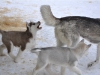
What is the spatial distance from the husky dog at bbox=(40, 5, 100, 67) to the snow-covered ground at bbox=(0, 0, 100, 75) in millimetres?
576

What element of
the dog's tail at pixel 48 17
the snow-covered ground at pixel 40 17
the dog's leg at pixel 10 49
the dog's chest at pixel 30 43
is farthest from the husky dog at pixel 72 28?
the dog's leg at pixel 10 49

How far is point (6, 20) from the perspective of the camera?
22.8 ft

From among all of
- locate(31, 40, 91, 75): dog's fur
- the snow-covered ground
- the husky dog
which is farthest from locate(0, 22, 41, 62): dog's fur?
locate(31, 40, 91, 75): dog's fur

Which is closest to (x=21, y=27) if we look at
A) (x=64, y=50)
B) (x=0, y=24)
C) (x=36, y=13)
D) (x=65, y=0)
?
(x=0, y=24)

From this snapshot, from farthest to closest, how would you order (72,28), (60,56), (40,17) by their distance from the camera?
1. (40,17)
2. (72,28)
3. (60,56)

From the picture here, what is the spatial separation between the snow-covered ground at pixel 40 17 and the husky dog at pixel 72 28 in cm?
58

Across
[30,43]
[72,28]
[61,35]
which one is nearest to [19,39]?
[30,43]

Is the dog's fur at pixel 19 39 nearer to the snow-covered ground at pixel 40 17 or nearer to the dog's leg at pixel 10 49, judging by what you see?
the dog's leg at pixel 10 49

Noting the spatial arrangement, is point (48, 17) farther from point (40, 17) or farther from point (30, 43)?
point (40, 17)

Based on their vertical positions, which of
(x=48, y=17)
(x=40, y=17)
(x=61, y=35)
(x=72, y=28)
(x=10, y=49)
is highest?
(x=48, y=17)

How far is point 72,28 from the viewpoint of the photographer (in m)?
4.33

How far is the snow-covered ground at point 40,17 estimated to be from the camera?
431 cm

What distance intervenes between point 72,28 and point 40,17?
3.18 metres

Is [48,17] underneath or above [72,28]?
above
